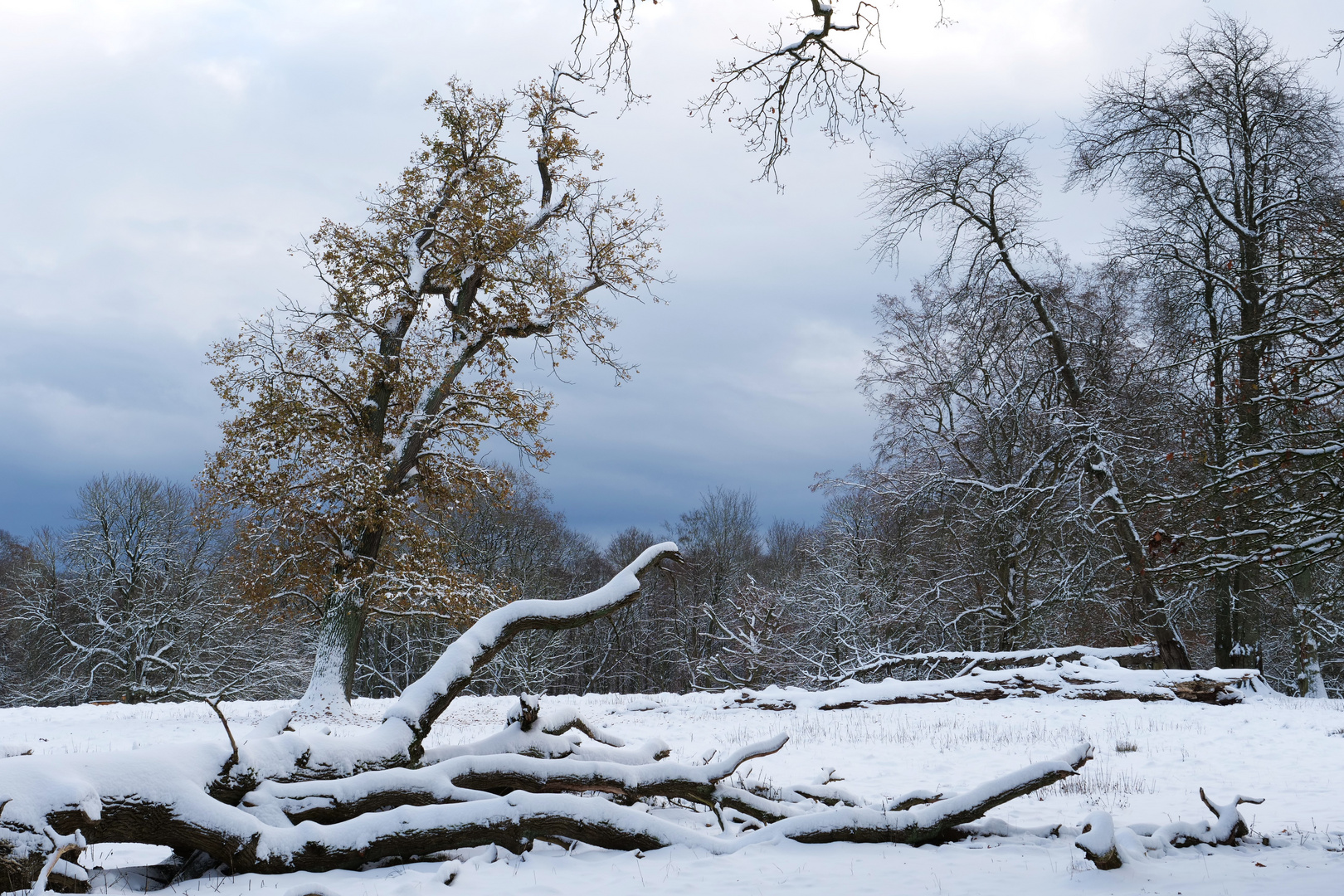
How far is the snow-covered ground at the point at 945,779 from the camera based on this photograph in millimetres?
4664

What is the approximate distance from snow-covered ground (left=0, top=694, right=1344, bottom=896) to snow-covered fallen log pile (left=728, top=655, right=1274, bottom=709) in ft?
1.51

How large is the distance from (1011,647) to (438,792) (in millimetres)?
19018

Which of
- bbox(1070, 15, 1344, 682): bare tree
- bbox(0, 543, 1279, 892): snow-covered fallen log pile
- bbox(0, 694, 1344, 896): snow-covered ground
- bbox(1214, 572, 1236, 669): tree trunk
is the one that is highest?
bbox(1070, 15, 1344, 682): bare tree

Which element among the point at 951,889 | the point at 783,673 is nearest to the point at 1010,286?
the point at 783,673

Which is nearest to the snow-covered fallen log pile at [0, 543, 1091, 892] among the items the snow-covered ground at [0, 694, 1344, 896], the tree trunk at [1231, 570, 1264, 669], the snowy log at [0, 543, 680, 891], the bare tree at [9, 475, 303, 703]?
the snowy log at [0, 543, 680, 891]

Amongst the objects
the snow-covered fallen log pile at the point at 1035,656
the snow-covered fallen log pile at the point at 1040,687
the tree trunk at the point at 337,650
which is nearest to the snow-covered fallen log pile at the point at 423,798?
the tree trunk at the point at 337,650

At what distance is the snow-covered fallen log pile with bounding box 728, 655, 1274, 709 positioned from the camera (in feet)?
49.9

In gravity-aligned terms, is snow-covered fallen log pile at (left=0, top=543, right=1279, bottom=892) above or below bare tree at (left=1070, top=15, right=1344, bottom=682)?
below

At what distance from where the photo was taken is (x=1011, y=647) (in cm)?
2133

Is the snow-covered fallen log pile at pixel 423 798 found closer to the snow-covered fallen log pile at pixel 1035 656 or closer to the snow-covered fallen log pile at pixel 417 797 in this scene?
the snow-covered fallen log pile at pixel 417 797

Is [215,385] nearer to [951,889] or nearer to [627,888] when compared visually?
[627,888]

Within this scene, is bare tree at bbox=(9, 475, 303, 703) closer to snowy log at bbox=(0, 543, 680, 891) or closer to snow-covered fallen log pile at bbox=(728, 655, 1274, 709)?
snow-covered fallen log pile at bbox=(728, 655, 1274, 709)

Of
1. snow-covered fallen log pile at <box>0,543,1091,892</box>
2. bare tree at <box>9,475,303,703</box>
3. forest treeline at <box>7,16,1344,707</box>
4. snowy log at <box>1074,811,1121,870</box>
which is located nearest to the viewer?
snow-covered fallen log pile at <box>0,543,1091,892</box>

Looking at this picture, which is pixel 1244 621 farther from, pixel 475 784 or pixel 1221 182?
pixel 475 784
